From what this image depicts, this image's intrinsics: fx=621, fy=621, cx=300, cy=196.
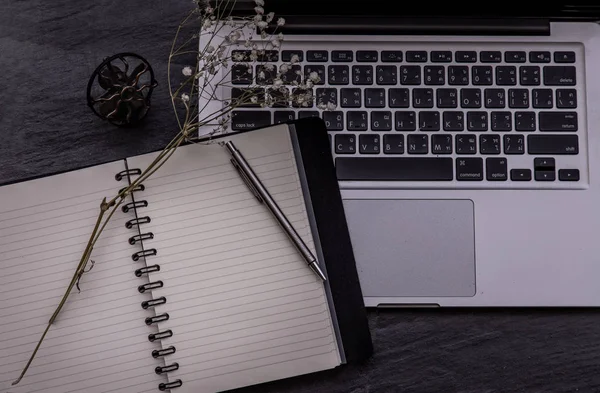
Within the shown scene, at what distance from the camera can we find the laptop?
715 mm

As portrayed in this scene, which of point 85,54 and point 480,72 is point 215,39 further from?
point 480,72

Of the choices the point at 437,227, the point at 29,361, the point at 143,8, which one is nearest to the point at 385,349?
the point at 437,227

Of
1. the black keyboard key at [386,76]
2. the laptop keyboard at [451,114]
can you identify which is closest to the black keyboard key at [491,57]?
the laptop keyboard at [451,114]

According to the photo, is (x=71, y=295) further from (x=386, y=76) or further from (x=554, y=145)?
(x=554, y=145)

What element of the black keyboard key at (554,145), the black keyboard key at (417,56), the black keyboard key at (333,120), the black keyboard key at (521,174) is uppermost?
the black keyboard key at (417,56)

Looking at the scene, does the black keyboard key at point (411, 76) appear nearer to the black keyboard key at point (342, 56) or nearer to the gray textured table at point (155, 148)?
the black keyboard key at point (342, 56)

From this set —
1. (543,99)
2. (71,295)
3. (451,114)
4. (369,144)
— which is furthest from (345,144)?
(71,295)

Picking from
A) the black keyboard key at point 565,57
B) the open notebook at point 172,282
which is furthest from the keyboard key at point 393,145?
the black keyboard key at point 565,57

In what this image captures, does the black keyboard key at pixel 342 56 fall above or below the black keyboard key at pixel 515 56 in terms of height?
above

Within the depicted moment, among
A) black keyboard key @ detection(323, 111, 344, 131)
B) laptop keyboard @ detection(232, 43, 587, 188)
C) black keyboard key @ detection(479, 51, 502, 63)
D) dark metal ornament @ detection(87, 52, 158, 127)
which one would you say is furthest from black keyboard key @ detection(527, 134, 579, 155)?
dark metal ornament @ detection(87, 52, 158, 127)

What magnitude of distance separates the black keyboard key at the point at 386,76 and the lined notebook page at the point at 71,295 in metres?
0.32

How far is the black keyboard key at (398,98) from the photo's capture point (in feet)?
2.39

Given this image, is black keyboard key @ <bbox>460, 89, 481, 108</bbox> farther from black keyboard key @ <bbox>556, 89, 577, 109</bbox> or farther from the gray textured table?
the gray textured table

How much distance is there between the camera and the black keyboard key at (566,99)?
72 centimetres
